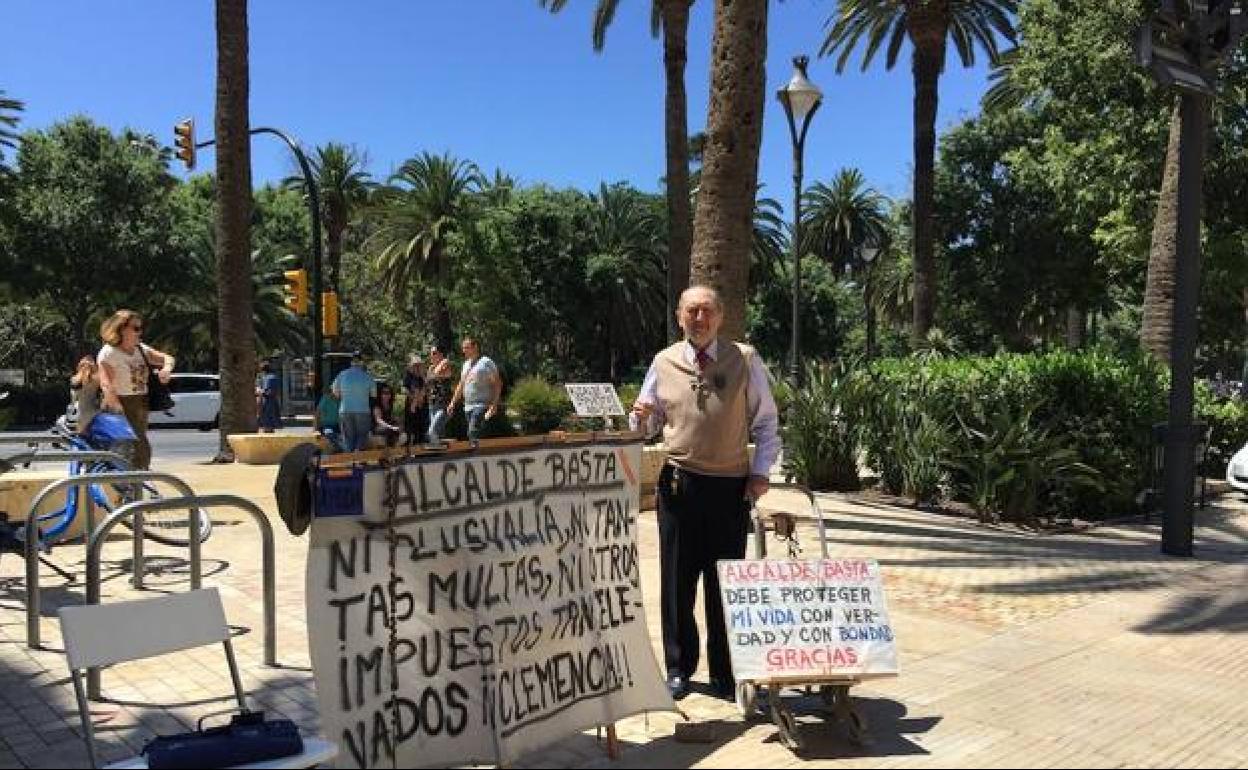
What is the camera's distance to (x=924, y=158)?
23109 millimetres

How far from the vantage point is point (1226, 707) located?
492cm

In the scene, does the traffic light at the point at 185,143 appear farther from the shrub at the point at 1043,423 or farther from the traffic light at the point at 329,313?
the shrub at the point at 1043,423

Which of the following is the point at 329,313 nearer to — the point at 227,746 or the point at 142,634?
the point at 142,634

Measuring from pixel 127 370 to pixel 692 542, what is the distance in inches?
215

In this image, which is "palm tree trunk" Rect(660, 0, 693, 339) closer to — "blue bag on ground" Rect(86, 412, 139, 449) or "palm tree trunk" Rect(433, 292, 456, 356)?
"blue bag on ground" Rect(86, 412, 139, 449)

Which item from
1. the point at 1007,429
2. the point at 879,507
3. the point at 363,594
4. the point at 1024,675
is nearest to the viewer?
the point at 363,594

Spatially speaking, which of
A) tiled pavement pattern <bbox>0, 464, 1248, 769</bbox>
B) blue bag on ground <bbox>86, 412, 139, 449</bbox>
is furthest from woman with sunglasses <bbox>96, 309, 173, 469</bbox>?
tiled pavement pattern <bbox>0, 464, 1248, 769</bbox>

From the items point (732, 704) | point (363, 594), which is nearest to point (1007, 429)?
point (732, 704)

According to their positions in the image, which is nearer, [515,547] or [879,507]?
[515,547]

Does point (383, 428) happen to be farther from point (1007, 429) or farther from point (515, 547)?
point (515, 547)

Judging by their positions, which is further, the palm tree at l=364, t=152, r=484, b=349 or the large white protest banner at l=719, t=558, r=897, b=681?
the palm tree at l=364, t=152, r=484, b=349

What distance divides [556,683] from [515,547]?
57cm

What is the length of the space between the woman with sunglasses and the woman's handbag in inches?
1.0

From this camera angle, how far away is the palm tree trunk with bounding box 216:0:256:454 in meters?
15.5
